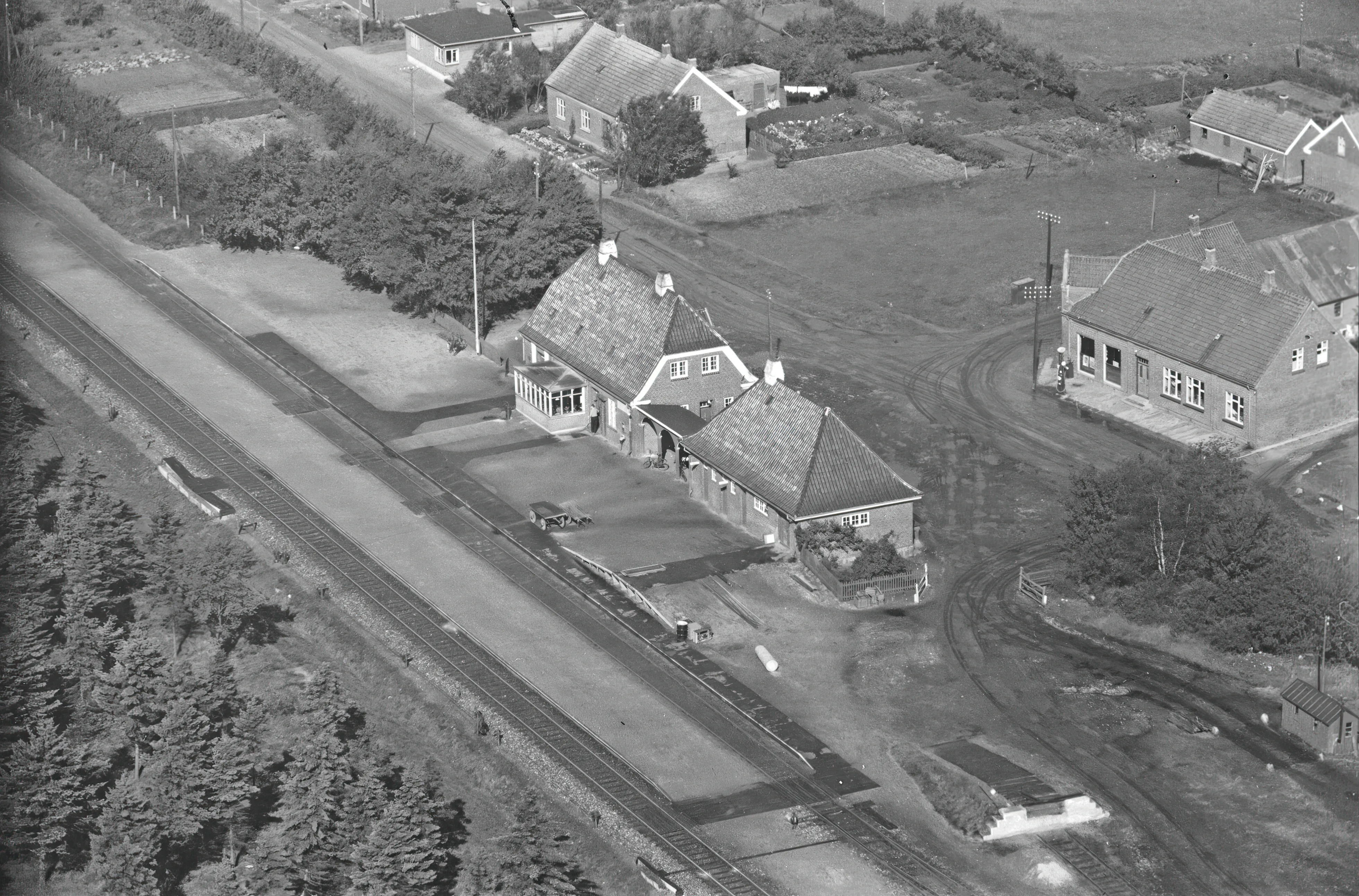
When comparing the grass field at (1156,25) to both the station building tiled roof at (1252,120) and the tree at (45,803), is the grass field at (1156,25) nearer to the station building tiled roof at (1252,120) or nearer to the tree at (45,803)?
the station building tiled roof at (1252,120)

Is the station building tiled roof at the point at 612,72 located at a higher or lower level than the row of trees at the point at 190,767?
higher

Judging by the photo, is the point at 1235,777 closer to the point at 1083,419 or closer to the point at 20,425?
the point at 1083,419

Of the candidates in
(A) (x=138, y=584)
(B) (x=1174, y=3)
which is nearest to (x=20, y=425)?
(A) (x=138, y=584)

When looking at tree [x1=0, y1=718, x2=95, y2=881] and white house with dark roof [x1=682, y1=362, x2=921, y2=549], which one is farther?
white house with dark roof [x1=682, y1=362, x2=921, y2=549]

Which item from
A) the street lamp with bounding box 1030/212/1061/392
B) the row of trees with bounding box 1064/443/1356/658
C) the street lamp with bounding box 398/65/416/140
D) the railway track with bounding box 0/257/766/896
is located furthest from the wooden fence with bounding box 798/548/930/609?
the street lamp with bounding box 398/65/416/140

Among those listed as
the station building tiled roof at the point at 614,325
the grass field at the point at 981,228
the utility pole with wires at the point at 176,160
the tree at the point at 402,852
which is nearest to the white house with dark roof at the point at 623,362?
the station building tiled roof at the point at 614,325

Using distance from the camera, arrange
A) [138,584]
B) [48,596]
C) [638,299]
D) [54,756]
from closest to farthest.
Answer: [54,756] → [48,596] → [138,584] → [638,299]

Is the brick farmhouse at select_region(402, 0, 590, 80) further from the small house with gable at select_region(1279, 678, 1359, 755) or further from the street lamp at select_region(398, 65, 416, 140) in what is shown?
the small house with gable at select_region(1279, 678, 1359, 755)
